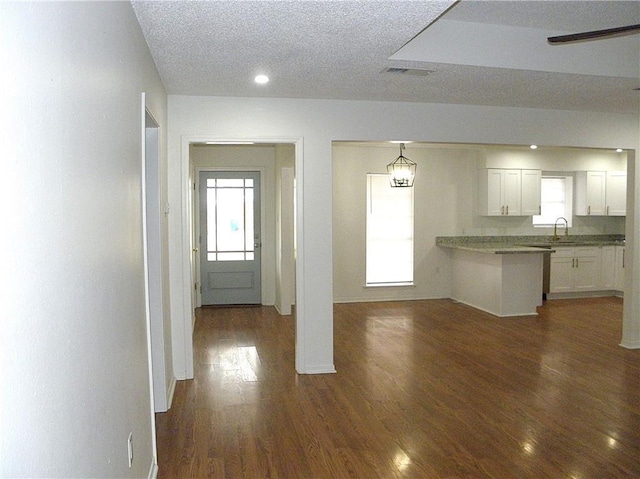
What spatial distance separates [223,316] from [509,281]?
12.8 feet

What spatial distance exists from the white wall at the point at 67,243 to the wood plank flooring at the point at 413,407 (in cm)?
102

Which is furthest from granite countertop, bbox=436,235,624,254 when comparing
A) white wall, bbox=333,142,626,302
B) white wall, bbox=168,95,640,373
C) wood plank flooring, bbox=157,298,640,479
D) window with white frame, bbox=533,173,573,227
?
white wall, bbox=168,95,640,373

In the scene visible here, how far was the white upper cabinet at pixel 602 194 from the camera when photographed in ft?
28.8

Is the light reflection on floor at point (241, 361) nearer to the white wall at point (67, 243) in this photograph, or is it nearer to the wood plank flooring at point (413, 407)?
the wood plank flooring at point (413, 407)

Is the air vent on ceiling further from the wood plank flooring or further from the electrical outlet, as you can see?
the electrical outlet

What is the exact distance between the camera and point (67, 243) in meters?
1.40

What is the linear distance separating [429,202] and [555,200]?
242cm

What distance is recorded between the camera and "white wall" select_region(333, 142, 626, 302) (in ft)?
26.3

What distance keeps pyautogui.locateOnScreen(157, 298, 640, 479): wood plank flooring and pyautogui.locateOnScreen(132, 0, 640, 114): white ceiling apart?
2.43 metres

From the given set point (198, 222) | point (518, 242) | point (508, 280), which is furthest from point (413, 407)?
point (518, 242)

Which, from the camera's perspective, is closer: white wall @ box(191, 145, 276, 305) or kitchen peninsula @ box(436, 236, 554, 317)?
kitchen peninsula @ box(436, 236, 554, 317)

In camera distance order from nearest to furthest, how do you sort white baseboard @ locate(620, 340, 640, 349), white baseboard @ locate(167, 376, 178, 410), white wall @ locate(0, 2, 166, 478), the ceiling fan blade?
1. white wall @ locate(0, 2, 166, 478)
2. the ceiling fan blade
3. white baseboard @ locate(167, 376, 178, 410)
4. white baseboard @ locate(620, 340, 640, 349)

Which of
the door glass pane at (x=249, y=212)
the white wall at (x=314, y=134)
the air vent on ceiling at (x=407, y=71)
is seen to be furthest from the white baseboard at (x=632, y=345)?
the door glass pane at (x=249, y=212)

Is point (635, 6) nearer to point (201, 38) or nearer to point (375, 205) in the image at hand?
point (201, 38)
